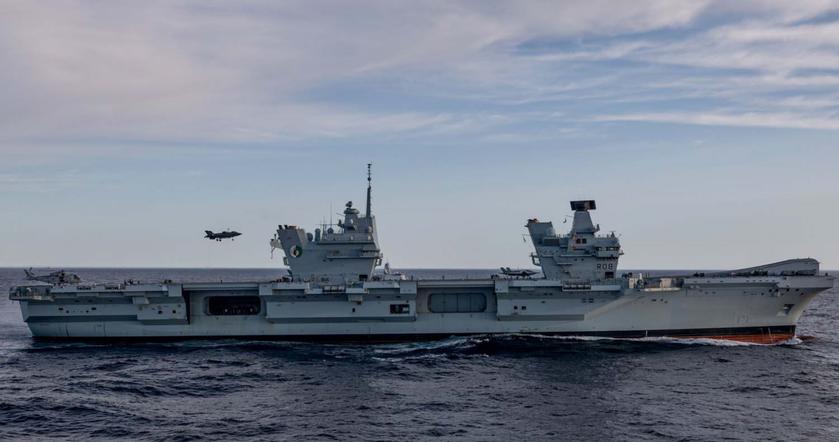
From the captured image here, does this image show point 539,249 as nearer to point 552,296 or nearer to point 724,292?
point 552,296

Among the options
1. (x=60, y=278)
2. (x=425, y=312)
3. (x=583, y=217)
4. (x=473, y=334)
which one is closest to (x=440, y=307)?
(x=425, y=312)

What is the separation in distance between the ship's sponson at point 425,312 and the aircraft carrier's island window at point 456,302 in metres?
0.16

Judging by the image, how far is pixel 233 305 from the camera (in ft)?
109

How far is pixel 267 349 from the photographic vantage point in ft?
101

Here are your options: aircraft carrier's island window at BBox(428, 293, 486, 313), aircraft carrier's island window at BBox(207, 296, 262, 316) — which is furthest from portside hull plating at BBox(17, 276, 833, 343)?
aircraft carrier's island window at BBox(207, 296, 262, 316)

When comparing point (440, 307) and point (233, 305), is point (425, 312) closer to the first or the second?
point (440, 307)

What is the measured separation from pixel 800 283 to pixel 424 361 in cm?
1814

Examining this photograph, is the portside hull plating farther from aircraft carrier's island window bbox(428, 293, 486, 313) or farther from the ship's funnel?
the ship's funnel

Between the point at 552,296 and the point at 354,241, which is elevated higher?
the point at 354,241

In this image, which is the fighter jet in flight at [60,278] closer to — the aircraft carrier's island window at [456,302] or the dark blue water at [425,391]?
the dark blue water at [425,391]

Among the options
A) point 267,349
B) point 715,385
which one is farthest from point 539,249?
point 267,349

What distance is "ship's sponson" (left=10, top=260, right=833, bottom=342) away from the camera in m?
31.5

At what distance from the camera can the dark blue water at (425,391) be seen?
62.8 feet

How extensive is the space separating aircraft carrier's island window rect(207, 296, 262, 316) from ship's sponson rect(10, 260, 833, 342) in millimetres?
592
